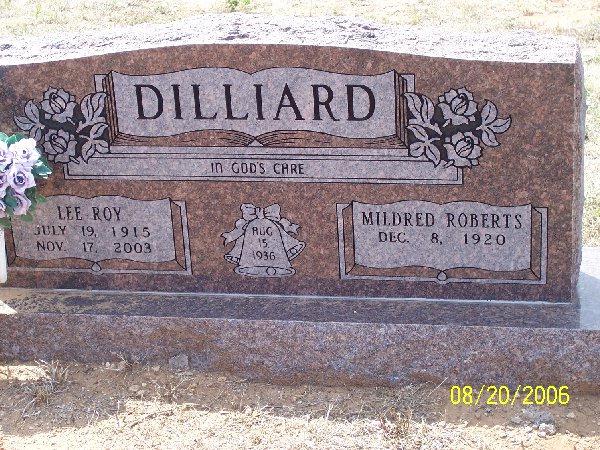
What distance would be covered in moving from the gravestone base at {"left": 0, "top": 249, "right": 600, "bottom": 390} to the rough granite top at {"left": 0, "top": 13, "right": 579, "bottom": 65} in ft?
3.42

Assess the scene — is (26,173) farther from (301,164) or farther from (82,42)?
(301,164)

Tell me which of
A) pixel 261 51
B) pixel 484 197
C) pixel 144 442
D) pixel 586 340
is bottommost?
pixel 144 442

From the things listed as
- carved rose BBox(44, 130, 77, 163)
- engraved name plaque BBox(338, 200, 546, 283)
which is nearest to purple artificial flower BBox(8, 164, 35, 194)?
carved rose BBox(44, 130, 77, 163)

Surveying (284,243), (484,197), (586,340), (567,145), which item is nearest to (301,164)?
(284,243)

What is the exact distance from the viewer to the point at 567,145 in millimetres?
3779

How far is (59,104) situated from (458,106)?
1.69 m

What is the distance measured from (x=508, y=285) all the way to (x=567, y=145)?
0.65m

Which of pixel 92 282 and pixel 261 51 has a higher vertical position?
pixel 261 51

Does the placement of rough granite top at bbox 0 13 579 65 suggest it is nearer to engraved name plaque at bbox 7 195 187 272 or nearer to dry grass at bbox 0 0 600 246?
engraved name plaque at bbox 7 195 187 272

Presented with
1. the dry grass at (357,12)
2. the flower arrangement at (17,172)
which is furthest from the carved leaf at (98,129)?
the dry grass at (357,12)

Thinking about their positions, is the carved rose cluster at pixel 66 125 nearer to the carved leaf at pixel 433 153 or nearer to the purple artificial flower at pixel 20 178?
the purple artificial flower at pixel 20 178
